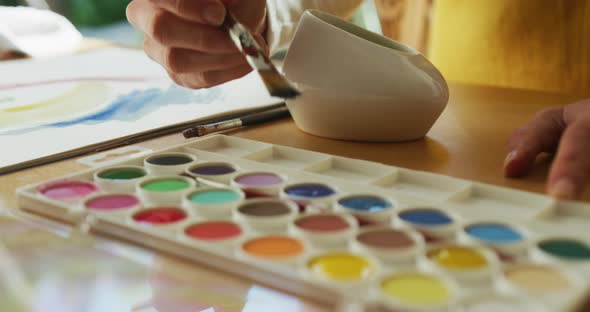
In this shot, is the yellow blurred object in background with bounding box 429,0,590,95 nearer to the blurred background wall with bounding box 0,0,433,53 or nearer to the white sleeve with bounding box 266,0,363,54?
the white sleeve with bounding box 266,0,363,54

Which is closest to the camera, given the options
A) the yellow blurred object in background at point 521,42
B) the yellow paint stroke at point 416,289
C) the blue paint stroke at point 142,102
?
the yellow paint stroke at point 416,289

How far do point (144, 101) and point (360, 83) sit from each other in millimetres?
375

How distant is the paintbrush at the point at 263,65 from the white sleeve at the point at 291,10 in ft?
1.40

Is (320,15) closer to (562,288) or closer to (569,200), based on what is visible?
(569,200)

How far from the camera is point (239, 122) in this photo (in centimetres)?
86

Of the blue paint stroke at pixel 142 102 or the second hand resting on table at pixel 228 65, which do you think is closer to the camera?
the second hand resting on table at pixel 228 65

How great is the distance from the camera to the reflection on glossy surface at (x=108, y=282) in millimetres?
471

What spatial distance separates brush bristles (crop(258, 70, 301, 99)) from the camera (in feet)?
2.51

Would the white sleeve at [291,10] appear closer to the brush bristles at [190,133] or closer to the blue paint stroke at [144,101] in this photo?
the blue paint stroke at [144,101]

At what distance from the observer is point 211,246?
483mm

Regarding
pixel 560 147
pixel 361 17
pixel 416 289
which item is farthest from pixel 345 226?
pixel 361 17

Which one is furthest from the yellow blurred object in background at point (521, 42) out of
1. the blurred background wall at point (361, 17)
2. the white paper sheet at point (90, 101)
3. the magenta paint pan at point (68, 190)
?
the magenta paint pan at point (68, 190)

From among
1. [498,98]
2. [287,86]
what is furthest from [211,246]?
[498,98]

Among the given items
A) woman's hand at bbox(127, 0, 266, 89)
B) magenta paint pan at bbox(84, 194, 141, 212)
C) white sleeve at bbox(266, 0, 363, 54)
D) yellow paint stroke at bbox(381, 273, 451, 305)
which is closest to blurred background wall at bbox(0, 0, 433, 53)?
white sleeve at bbox(266, 0, 363, 54)
